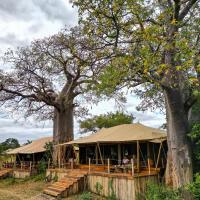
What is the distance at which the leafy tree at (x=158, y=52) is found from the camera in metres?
10.1

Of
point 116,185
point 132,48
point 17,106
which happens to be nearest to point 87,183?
point 116,185

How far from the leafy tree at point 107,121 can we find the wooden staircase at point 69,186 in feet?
97.0

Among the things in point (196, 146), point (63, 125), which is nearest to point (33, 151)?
point (63, 125)

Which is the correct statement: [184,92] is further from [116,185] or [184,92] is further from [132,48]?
[116,185]

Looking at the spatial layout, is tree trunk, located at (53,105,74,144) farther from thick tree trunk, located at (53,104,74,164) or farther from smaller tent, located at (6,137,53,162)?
smaller tent, located at (6,137,53,162)

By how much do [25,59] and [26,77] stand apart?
1389 millimetres

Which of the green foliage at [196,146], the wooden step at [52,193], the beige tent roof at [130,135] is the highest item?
the beige tent roof at [130,135]

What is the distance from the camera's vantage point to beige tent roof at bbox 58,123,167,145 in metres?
17.4

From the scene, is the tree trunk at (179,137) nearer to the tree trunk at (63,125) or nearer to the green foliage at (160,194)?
the green foliage at (160,194)

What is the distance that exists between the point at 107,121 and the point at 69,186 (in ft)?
106

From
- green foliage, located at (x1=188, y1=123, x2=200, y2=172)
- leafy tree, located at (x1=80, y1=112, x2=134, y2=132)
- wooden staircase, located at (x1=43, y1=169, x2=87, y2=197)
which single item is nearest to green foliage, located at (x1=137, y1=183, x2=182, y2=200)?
green foliage, located at (x1=188, y1=123, x2=200, y2=172)

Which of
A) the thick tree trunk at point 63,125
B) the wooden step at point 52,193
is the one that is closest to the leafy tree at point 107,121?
the thick tree trunk at point 63,125

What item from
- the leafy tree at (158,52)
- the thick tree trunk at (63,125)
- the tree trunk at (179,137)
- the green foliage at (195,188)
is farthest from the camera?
the thick tree trunk at (63,125)

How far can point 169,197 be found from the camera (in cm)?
1276
